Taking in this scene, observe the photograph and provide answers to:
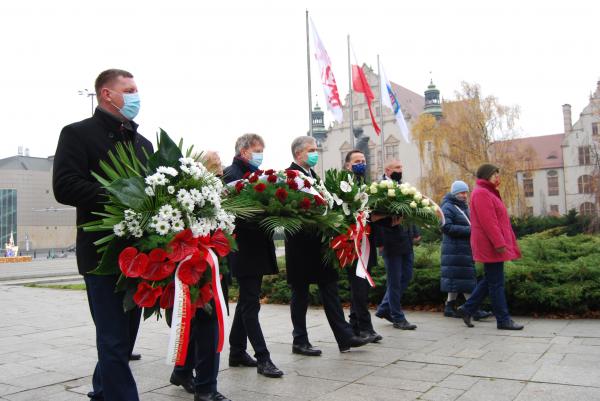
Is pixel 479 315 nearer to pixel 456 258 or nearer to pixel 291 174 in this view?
pixel 456 258

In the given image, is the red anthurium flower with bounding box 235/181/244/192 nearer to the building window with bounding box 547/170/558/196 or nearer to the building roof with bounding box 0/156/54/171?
the building window with bounding box 547/170/558/196

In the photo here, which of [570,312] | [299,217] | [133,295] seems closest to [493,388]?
[299,217]

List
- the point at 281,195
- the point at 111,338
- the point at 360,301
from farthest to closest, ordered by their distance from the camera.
Answer: the point at 360,301 < the point at 281,195 < the point at 111,338

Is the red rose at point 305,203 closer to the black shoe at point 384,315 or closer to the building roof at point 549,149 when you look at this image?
the black shoe at point 384,315

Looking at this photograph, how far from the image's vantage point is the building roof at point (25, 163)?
3374 inches

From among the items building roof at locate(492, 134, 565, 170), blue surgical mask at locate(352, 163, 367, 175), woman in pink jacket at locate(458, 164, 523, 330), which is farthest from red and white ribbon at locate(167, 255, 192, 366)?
building roof at locate(492, 134, 565, 170)

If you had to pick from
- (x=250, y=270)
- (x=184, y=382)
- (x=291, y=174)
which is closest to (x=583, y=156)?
(x=291, y=174)

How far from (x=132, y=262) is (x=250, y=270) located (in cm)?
191

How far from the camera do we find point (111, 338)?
3.27 m

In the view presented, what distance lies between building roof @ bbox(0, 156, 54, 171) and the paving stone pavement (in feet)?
285

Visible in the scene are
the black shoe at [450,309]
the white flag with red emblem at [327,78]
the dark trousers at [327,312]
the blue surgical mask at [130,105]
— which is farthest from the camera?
the white flag with red emblem at [327,78]

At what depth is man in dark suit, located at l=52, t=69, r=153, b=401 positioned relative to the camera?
3262 mm

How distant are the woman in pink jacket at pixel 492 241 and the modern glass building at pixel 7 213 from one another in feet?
274

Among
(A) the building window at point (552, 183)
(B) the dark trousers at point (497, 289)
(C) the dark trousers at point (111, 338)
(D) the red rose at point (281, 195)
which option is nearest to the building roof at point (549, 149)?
(A) the building window at point (552, 183)
